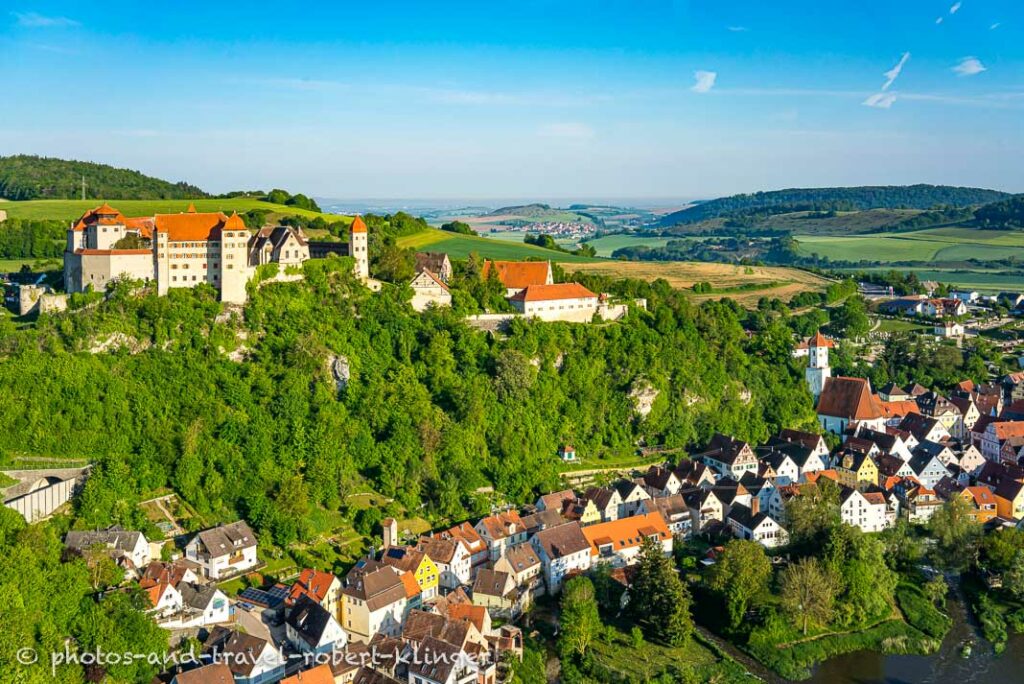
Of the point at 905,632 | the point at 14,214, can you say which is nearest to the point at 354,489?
the point at 905,632

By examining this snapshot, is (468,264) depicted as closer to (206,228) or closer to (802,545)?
(206,228)

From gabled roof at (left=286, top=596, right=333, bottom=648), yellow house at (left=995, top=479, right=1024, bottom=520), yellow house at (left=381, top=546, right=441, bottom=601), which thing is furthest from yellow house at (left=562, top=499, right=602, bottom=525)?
yellow house at (left=995, top=479, right=1024, bottom=520)

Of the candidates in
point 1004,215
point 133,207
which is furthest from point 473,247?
point 1004,215

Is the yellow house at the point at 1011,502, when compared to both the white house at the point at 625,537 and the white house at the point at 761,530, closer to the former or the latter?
the white house at the point at 761,530

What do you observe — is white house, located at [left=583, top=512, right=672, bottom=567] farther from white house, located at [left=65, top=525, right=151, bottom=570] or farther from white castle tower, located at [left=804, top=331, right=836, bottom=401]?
white castle tower, located at [left=804, top=331, right=836, bottom=401]

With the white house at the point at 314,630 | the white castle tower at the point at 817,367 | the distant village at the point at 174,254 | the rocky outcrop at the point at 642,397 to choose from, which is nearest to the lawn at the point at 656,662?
the white house at the point at 314,630
